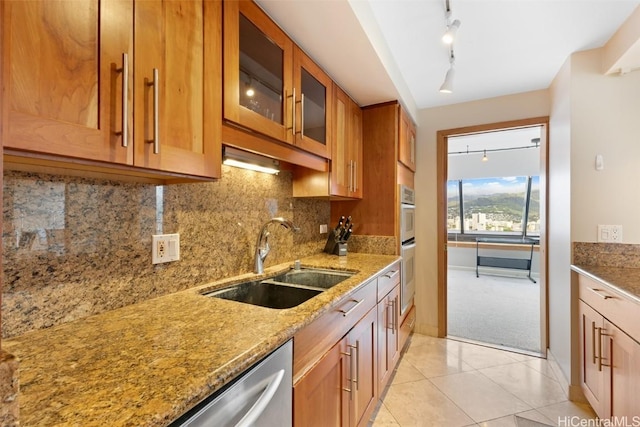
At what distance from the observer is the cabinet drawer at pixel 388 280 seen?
190 centimetres

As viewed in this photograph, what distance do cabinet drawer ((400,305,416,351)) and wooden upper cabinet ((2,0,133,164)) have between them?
2377 millimetres

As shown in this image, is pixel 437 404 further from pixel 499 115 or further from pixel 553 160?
pixel 499 115

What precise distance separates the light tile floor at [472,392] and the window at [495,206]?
3897 mm

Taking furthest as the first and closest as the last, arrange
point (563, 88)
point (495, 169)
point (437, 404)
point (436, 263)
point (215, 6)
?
point (495, 169) < point (436, 263) < point (563, 88) < point (437, 404) < point (215, 6)

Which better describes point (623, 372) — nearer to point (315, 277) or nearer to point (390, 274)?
point (390, 274)

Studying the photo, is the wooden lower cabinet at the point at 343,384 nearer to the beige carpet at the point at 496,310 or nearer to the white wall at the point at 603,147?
the white wall at the point at 603,147

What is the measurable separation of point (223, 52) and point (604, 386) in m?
2.52

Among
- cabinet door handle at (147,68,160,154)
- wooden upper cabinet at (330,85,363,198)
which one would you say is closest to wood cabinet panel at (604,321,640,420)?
wooden upper cabinet at (330,85,363,198)

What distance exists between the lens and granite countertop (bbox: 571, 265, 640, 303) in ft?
4.61

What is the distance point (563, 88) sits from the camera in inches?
87.0

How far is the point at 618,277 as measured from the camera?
1.67 metres

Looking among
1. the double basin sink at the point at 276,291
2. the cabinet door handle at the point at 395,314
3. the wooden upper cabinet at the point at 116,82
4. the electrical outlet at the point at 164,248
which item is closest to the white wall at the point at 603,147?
the cabinet door handle at the point at 395,314

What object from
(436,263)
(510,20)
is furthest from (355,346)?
(510,20)

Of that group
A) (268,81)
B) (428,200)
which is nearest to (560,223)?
(428,200)
